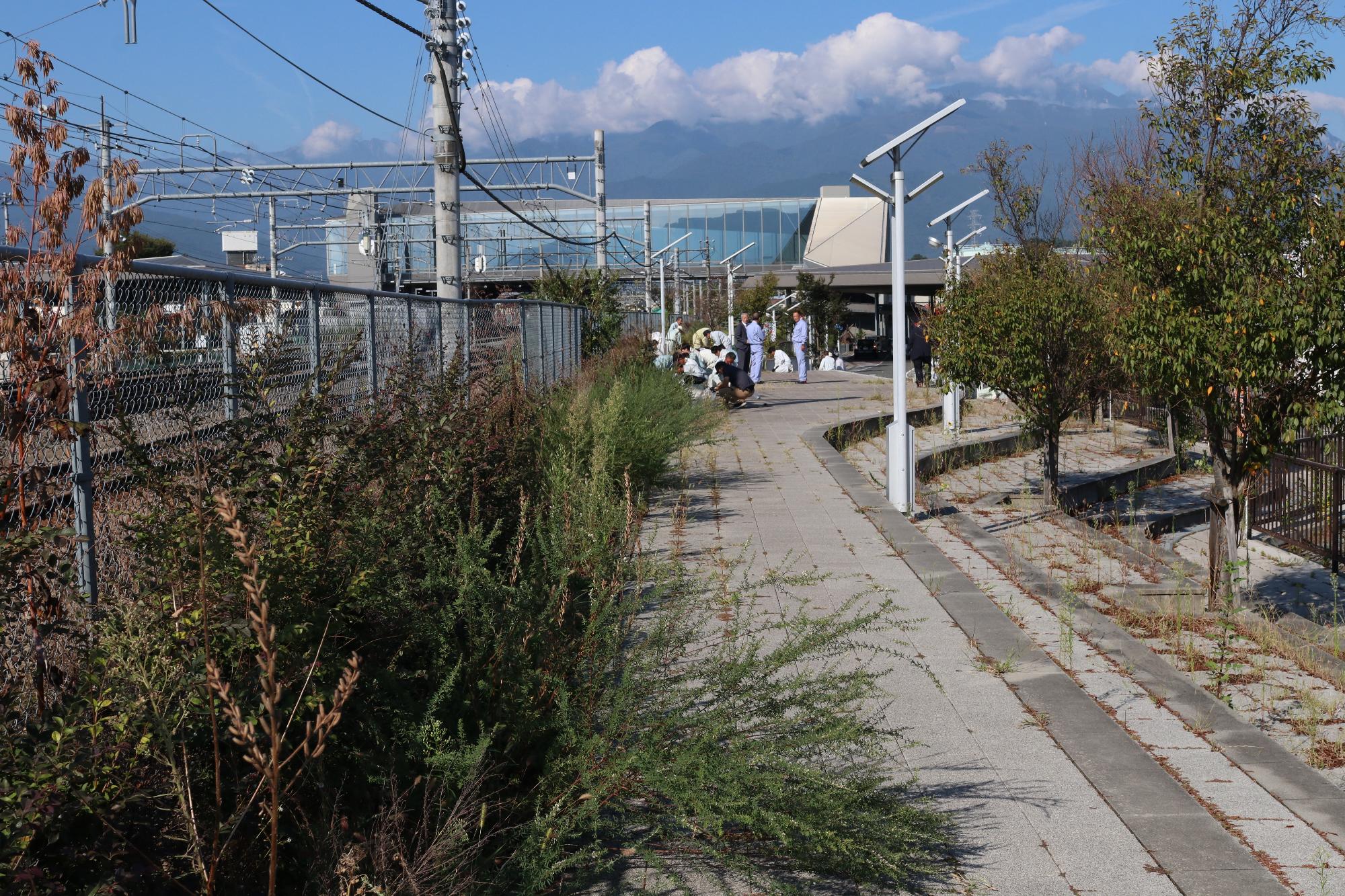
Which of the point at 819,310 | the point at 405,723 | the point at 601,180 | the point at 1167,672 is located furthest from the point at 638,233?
the point at 405,723

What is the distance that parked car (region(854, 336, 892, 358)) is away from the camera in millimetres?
66531

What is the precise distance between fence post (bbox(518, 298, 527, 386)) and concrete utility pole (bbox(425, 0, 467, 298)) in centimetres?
85

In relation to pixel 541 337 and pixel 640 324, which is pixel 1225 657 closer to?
pixel 541 337

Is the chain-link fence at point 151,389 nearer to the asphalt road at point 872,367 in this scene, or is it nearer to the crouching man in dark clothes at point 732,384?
the crouching man in dark clothes at point 732,384

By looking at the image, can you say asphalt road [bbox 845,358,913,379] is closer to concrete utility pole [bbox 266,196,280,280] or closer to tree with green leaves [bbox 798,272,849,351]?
tree with green leaves [bbox 798,272,849,351]

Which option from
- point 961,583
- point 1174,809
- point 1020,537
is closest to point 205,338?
point 1174,809

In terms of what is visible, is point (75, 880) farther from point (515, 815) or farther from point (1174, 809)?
point (1174, 809)

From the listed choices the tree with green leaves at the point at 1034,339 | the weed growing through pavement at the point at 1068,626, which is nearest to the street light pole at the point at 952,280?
the tree with green leaves at the point at 1034,339

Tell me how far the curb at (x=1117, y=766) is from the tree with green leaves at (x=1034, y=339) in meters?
4.91

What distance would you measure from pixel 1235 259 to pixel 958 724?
4.04 metres

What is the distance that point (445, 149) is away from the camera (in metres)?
14.1

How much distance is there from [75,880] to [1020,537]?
31.6 feet

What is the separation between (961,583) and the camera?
7992mm

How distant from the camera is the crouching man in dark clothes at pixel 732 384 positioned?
22.3 m
